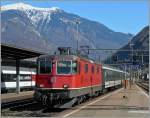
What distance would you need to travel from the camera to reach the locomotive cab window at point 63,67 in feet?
79.3

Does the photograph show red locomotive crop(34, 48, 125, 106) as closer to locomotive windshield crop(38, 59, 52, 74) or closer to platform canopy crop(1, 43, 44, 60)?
locomotive windshield crop(38, 59, 52, 74)

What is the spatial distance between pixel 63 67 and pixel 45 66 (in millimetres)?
936

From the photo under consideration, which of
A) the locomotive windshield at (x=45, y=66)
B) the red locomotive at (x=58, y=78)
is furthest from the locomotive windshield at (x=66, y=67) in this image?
the locomotive windshield at (x=45, y=66)

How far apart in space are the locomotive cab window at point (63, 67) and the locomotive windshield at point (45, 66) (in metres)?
0.46

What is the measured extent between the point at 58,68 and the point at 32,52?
49.7 ft

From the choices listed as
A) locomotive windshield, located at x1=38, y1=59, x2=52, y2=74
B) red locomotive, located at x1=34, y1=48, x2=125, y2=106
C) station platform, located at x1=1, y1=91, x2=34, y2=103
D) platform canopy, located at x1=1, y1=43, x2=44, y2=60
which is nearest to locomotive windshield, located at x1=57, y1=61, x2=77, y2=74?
red locomotive, located at x1=34, y1=48, x2=125, y2=106

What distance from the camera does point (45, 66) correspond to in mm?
Result: 24328

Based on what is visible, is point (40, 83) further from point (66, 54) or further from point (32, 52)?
point (32, 52)

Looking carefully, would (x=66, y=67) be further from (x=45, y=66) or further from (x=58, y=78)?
(x=45, y=66)

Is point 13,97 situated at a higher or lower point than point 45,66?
lower

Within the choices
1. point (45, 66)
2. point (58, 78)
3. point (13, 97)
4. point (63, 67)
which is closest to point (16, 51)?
point (13, 97)

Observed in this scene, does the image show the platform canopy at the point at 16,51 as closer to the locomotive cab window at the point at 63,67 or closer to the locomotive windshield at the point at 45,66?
the locomotive windshield at the point at 45,66

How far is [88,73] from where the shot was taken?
1128 inches

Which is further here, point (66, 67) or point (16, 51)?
point (16, 51)
